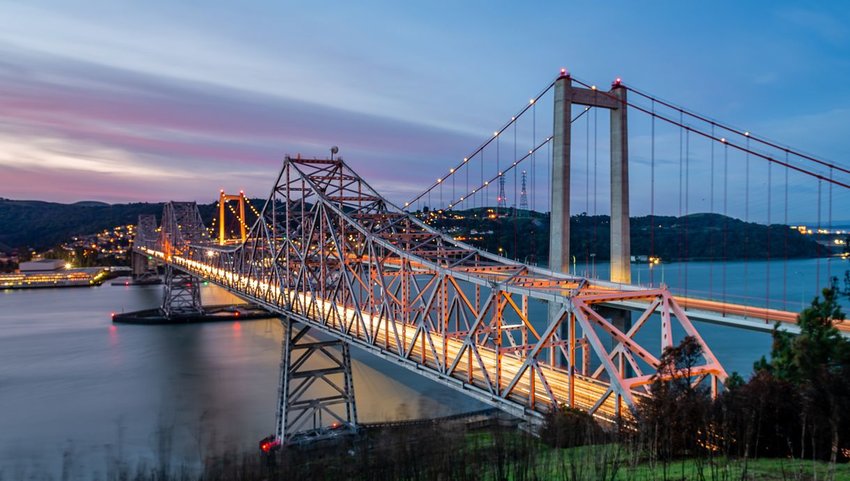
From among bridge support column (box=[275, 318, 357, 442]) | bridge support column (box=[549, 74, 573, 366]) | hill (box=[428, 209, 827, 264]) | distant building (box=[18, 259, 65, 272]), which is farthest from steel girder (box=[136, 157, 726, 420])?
distant building (box=[18, 259, 65, 272])

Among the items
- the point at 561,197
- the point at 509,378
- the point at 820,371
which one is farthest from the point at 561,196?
the point at 820,371

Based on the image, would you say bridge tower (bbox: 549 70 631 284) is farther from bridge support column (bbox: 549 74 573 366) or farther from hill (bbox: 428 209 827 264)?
hill (bbox: 428 209 827 264)

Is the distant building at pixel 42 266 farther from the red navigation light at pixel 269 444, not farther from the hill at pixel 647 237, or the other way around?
the red navigation light at pixel 269 444

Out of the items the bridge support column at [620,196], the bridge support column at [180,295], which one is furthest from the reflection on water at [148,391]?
the bridge support column at [620,196]

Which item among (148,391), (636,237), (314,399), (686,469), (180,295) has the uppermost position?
(636,237)

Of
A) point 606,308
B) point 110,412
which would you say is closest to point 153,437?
point 110,412

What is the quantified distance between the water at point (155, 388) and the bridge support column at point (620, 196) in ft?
8.60

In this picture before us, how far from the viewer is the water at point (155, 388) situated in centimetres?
2061

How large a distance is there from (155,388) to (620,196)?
72.8 ft

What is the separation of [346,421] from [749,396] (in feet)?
50.9

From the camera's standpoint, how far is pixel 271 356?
1394 inches

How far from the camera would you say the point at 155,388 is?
28453mm

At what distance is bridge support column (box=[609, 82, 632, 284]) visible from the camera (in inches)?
843

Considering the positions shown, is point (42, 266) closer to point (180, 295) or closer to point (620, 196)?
point (180, 295)
